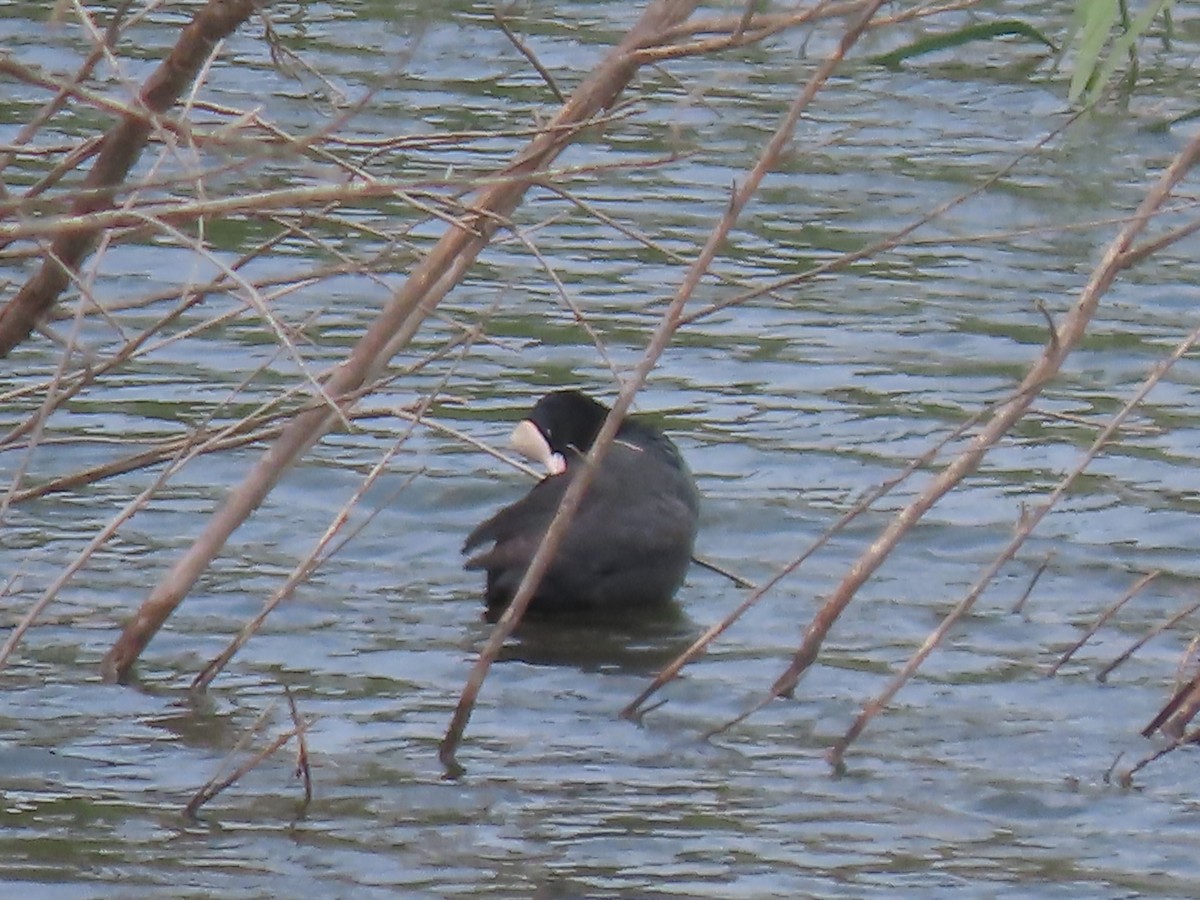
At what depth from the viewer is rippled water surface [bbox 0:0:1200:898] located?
5227 mm

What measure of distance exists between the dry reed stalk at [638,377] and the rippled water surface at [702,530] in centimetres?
11

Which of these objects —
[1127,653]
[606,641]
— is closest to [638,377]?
[1127,653]

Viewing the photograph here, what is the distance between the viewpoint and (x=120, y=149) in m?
4.45

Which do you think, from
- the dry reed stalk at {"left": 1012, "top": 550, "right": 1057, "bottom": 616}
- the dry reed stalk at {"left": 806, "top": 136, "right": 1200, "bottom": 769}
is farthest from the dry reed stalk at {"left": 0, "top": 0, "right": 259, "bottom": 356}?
the dry reed stalk at {"left": 1012, "top": 550, "right": 1057, "bottom": 616}

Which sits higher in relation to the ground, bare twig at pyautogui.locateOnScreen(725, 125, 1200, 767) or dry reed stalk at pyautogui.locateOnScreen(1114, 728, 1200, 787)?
bare twig at pyautogui.locateOnScreen(725, 125, 1200, 767)

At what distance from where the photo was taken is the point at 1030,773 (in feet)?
18.9

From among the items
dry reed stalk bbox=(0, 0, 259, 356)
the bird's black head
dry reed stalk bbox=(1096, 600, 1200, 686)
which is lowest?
dry reed stalk bbox=(1096, 600, 1200, 686)

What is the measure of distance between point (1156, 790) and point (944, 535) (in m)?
2.21

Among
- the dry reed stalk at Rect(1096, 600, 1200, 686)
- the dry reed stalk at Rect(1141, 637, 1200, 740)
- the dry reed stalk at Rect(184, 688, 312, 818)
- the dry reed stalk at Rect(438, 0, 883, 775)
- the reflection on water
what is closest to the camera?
the dry reed stalk at Rect(438, 0, 883, 775)

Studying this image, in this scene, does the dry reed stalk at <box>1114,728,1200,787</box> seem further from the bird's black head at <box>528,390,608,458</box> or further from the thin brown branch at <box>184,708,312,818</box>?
the bird's black head at <box>528,390,608,458</box>

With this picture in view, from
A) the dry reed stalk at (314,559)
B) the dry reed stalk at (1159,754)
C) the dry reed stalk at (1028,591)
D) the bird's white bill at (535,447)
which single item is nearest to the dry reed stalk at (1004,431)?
the dry reed stalk at (1159,754)

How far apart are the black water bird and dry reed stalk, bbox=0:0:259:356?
258 centimetres

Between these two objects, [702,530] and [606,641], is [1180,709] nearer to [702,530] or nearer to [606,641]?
[606,641]

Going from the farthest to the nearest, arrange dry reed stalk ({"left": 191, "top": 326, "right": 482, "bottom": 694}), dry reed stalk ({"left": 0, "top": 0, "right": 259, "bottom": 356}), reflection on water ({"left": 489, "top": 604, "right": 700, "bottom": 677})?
reflection on water ({"left": 489, "top": 604, "right": 700, "bottom": 677}), dry reed stalk ({"left": 191, "top": 326, "right": 482, "bottom": 694}), dry reed stalk ({"left": 0, "top": 0, "right": 259, "bottom": 356})
